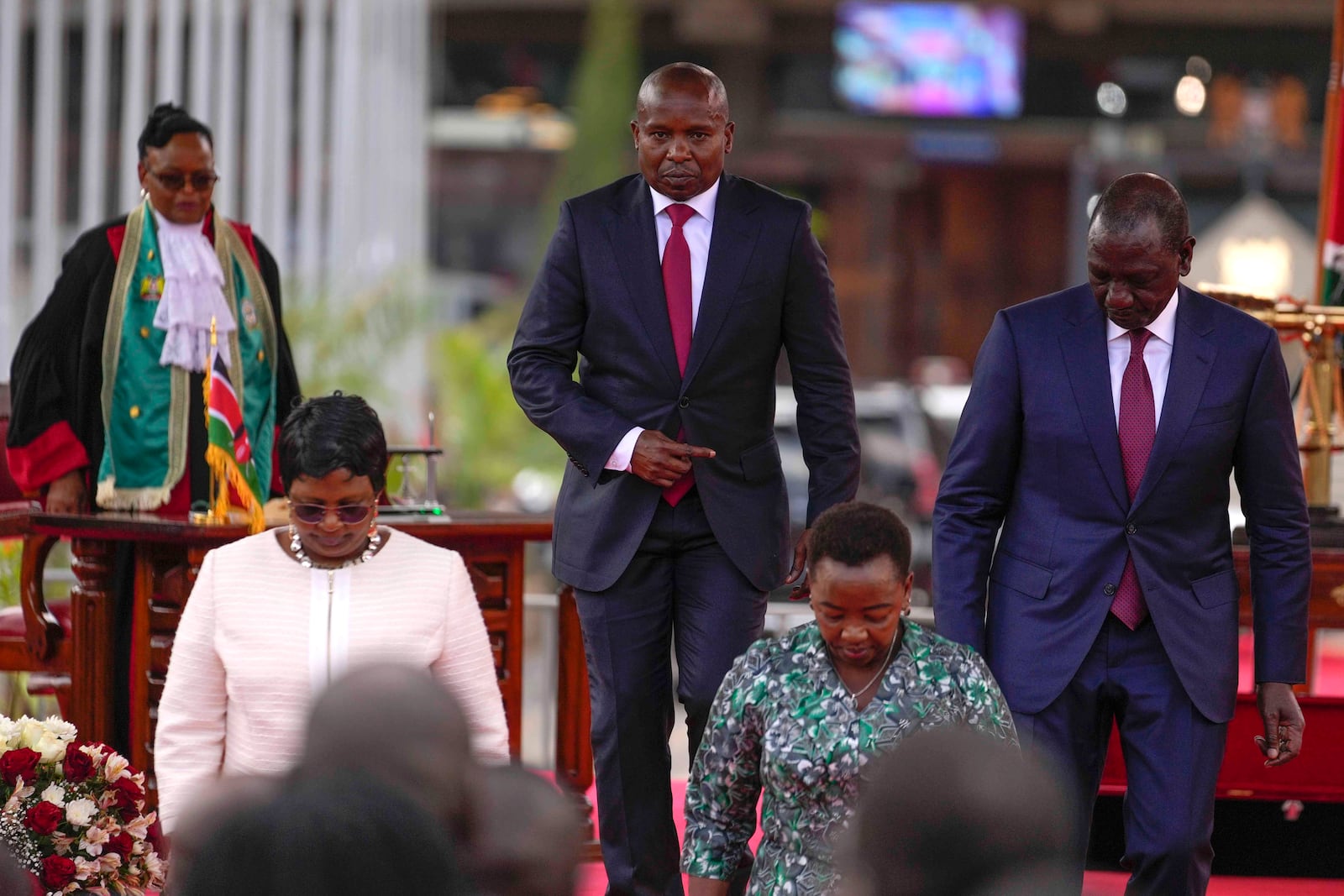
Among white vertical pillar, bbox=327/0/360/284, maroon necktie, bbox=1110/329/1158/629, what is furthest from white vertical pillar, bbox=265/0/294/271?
maroon necktie, bbox=1110/329/1158/629

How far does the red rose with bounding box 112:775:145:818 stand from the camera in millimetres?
3996

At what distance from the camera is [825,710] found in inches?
125

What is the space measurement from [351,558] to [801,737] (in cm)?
97

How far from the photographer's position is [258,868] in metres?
1.54

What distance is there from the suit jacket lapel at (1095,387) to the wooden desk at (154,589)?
172 cm

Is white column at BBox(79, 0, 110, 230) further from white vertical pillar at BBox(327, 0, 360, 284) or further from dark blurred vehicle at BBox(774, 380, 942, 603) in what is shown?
dark blurred vehicle at BBox(774, 380, 942, 603)

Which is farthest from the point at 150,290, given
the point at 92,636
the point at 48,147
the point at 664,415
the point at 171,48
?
the point at 171,48

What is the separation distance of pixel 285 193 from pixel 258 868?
961 cm

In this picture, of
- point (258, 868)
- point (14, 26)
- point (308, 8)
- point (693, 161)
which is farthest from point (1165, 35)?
point (258, 868)

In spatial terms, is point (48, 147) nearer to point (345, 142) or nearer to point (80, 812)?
point (345, 142)

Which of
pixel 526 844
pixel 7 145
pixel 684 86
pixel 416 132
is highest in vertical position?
pixel 416 132

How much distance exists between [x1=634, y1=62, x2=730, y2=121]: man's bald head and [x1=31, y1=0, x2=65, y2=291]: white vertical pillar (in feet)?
20.7

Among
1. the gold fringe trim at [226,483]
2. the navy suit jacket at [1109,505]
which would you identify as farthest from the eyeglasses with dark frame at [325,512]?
the gold fringe trim at [226,483]

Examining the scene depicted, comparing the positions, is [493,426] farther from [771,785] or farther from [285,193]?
[771,785]
